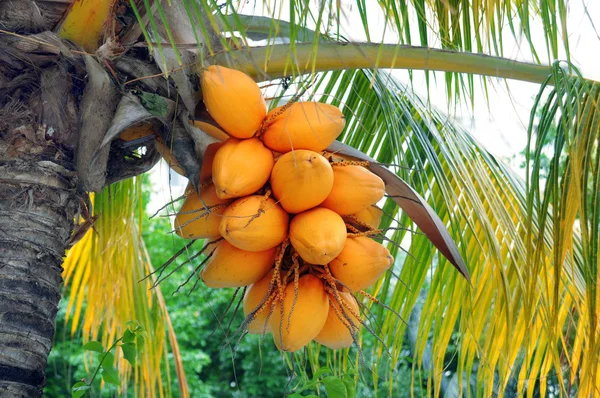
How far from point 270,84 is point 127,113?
0.33 metres

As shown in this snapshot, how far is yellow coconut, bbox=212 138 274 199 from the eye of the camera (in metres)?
1.29

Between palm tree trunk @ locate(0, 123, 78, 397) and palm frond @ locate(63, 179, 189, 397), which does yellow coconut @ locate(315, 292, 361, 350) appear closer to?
palm tree trunk @ locate(0, 123, 78, 397)

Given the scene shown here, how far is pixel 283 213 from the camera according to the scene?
133 cm

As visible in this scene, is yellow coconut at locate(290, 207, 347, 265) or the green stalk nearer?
yellow coconut at locate(290, 207, 347, 265)

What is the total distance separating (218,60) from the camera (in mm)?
1487

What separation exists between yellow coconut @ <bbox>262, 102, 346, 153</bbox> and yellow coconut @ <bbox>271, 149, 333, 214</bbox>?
5cm

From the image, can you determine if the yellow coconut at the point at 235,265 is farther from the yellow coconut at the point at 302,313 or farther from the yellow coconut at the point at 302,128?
the yellow coconut at the point at 302,128

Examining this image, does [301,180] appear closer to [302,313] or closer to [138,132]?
[302,313]

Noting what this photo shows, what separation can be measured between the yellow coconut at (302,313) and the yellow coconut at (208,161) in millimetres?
281

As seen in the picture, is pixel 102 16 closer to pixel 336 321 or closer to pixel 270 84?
pixel 270 84

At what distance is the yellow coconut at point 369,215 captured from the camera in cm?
143

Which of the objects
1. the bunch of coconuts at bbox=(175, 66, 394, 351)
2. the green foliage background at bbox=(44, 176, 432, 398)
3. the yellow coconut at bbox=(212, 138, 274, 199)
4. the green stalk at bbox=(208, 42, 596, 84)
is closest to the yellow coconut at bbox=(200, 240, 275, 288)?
the bunch of coconuts at bbox=(175, 66, 394, 351)

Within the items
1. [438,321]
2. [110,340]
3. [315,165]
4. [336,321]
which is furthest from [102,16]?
[110,340]

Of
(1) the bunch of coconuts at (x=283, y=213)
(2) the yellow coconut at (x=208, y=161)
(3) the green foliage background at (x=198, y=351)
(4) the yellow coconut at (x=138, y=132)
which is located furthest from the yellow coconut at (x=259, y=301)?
(3) the green foliage background at (x=198, y=351)
